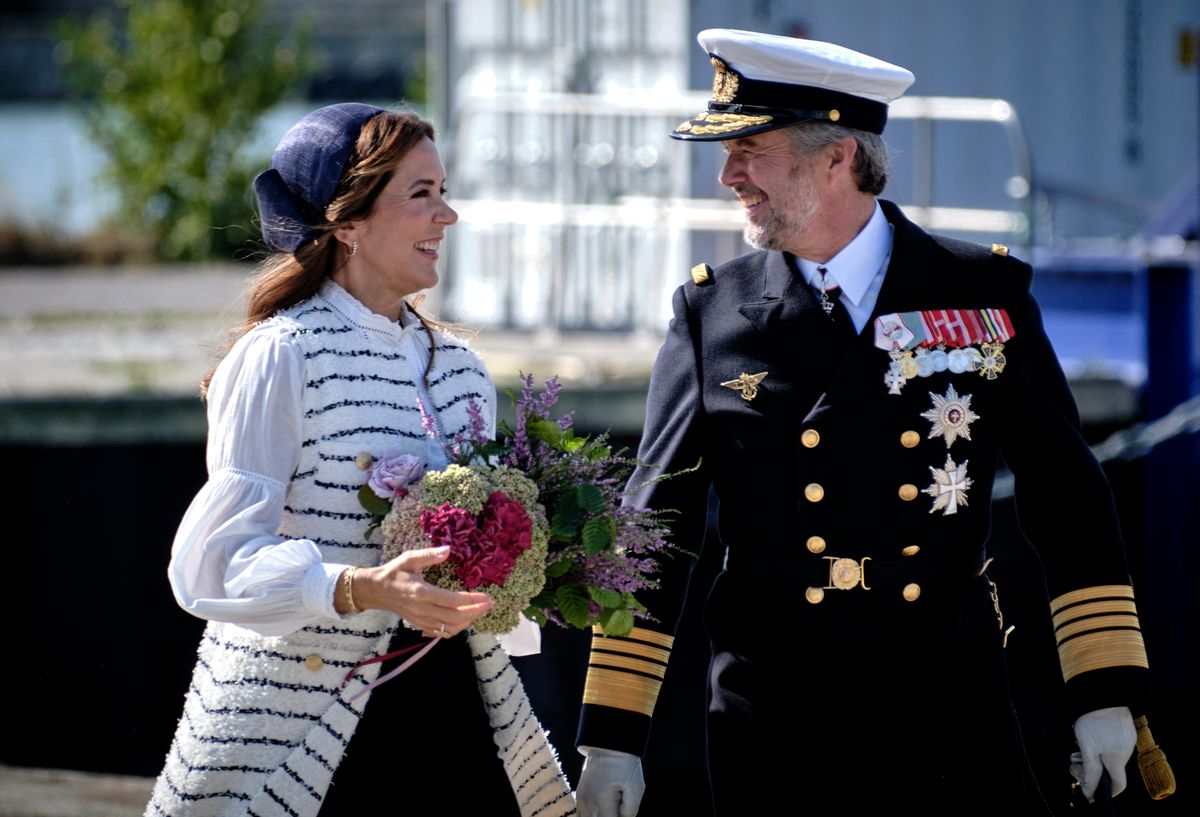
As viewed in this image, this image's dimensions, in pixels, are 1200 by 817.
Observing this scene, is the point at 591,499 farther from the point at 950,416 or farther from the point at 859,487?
the point at 950,416

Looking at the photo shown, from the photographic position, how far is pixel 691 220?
8602 millimetres

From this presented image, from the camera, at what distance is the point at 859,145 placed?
3398 millimetres

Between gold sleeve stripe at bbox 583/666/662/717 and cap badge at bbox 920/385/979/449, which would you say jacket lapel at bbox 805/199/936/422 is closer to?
cap badge at bbox 920/385/979/449

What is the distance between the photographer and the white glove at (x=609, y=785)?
325 centimetres

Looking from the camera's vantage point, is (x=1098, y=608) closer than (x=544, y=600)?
No

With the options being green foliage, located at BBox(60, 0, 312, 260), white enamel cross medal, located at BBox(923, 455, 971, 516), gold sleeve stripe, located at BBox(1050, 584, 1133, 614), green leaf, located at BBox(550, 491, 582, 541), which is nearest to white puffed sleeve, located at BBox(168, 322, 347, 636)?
green leaf, located at BBox(550, 491, 582, 541)

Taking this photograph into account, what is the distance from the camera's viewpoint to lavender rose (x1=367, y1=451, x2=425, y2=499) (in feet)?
9.75

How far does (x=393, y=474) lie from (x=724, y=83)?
1.08 meters

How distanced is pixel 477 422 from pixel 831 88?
96 cm

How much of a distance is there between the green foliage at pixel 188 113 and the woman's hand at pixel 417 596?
17.0 m

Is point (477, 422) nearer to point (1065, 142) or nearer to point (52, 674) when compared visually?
point (52, 674)

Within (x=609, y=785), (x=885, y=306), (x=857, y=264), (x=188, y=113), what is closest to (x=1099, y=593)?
(x=885, y=306)

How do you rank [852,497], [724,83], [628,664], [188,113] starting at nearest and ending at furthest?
1. [852,497]
2. [628,664]
3. [724,83]
4. [188,113]

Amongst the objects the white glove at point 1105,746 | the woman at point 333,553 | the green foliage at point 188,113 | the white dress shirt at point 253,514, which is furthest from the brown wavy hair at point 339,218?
the green foliage at point 188,113
